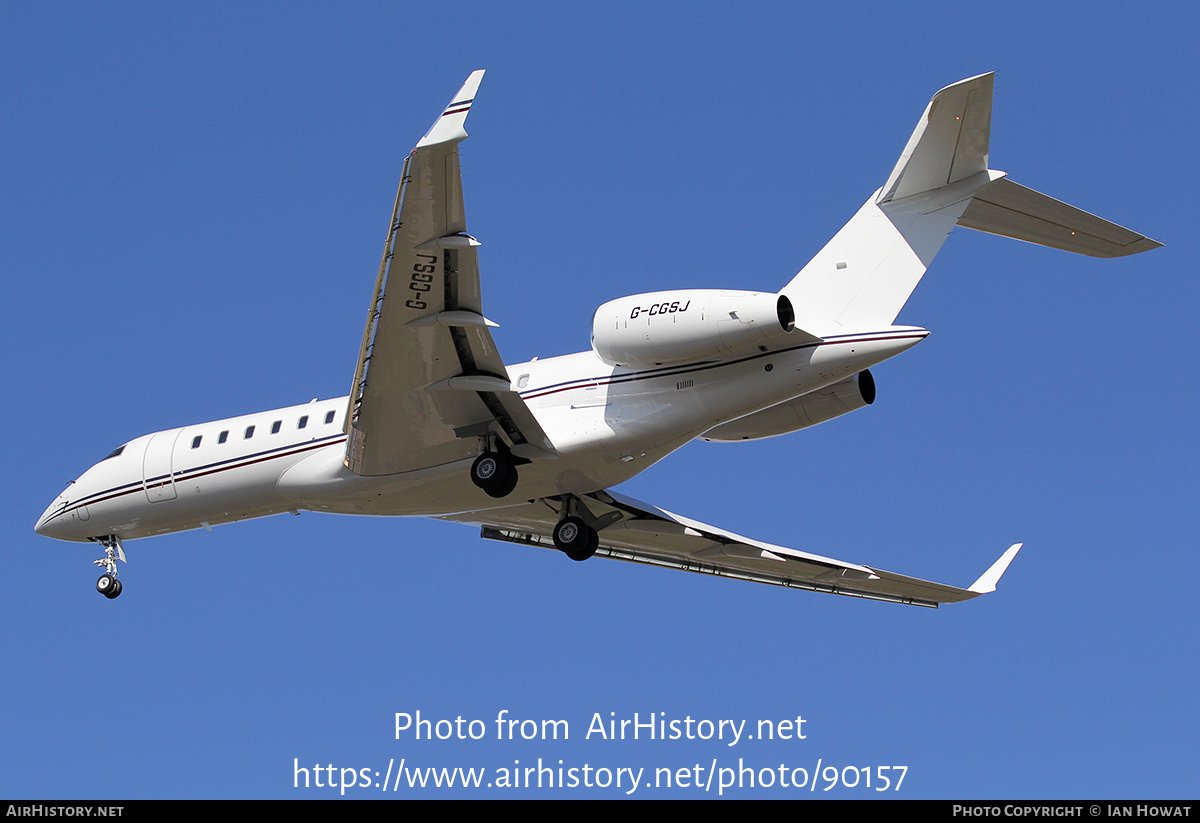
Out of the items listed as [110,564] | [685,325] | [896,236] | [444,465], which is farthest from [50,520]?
[896,236]

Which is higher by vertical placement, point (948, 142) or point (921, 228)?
point (948, 142)

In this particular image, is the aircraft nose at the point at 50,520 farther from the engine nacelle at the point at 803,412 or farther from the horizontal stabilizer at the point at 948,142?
the horizontal stabilizer at the point at 948,142

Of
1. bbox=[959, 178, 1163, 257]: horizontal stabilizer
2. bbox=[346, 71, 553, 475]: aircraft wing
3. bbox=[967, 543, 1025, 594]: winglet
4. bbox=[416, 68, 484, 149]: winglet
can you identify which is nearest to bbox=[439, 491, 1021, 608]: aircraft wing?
bbox=[967, 543, 1025, 594]: winglet

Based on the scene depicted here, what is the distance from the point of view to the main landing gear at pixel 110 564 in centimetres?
2073

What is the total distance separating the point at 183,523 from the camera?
2025cm

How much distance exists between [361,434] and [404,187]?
4.79 m

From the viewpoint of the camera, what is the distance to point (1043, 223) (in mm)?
16328

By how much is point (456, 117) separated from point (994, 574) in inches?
471

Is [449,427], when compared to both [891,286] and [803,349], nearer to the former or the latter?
[803,349]

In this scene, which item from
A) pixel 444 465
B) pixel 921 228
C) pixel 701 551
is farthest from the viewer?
pixel 701 551

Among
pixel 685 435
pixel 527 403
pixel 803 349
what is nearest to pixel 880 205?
pixel 803 349

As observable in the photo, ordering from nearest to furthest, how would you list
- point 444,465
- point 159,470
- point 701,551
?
point 444,465, point 159,470, point 701,551

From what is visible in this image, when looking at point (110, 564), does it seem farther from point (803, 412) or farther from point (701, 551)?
point (803, 412)

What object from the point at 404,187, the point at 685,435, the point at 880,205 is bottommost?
the point at 685,435
